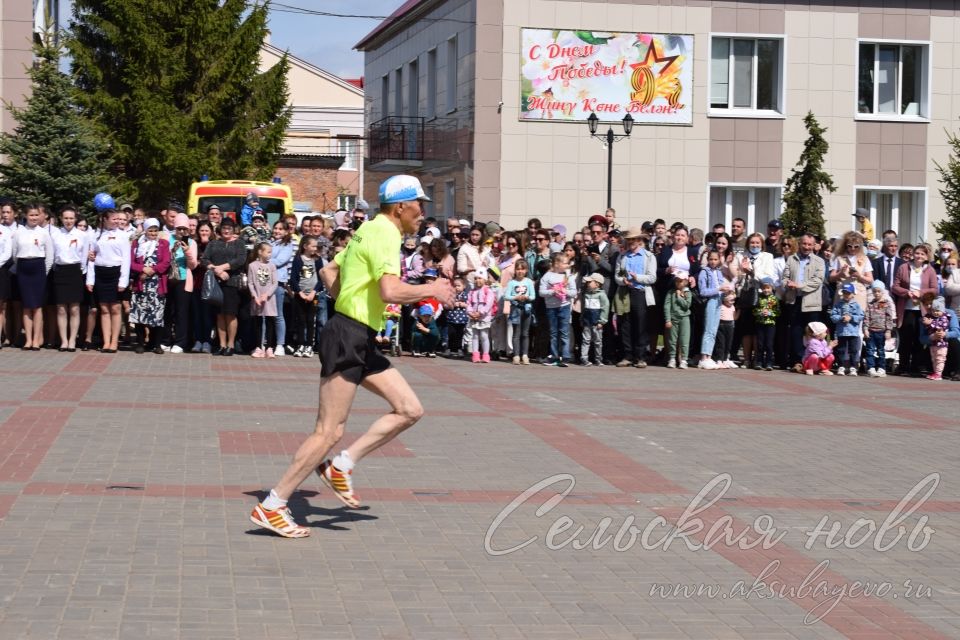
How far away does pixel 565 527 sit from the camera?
25.8ft

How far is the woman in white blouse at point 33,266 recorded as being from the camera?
17.7m

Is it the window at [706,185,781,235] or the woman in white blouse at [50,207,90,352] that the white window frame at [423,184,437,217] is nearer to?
the window at [706,185,781,235]

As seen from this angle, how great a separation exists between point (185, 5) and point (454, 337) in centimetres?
1662

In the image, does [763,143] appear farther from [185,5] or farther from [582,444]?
[582,444]

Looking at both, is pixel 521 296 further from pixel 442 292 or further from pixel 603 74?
pixel 603 74

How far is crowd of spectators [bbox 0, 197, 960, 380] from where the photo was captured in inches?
704

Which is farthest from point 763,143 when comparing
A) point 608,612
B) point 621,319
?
point 608,612

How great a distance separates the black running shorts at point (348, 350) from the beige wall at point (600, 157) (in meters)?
22.3

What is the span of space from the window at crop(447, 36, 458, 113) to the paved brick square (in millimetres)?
19282

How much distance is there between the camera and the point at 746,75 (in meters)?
30.5

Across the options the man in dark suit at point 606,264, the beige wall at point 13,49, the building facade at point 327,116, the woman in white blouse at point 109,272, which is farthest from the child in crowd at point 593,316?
the building facade at point 327,116

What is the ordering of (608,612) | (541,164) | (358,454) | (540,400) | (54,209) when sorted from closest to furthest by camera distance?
(608,612)
(358,454)
(540,400)
(54,209)
(541,164)

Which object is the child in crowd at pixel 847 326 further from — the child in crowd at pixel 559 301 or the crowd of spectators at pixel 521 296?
the child in crowd at pixel 559 301

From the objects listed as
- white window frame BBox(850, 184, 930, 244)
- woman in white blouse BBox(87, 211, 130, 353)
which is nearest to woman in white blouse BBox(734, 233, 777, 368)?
woman in white blouse BBox(87, 211, 130, 353)
